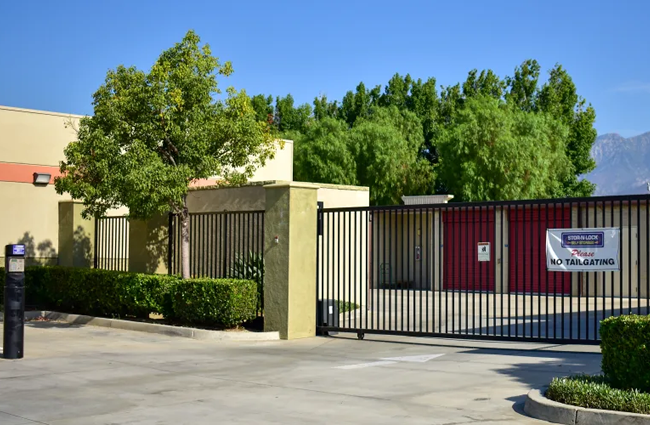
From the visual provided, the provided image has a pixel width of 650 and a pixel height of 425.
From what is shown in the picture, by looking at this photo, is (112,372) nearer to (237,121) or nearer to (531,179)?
(237,121)

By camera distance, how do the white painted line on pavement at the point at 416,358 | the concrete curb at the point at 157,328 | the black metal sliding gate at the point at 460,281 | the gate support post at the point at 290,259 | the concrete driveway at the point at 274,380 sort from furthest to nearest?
1. the gate support post at the point at 290,259
2. the concrete curb at the point at 157,328
3. the black metal sliding gate at the point at 460,281
4. the white painted line on pavement at the point at 416,358
5. the concrete driveway at the point at 274,380

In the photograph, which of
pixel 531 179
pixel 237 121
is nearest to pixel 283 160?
pixel 237 121

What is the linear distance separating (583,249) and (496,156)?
3211 centimetres

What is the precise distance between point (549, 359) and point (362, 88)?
52.9m

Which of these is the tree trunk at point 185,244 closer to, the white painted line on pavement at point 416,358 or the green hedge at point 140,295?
the green hedge at point 140,295

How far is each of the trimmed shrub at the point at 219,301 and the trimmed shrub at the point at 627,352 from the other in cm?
882

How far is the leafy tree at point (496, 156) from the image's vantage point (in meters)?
45.2

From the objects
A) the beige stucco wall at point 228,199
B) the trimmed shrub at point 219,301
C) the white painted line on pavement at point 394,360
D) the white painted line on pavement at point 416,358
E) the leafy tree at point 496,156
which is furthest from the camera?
the leafy tree at point 496,156

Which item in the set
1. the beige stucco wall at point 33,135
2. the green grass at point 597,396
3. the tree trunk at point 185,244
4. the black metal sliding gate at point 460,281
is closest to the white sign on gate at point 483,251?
the black metal sliding gate at point 460,281

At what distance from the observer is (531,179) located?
4556 centimetres

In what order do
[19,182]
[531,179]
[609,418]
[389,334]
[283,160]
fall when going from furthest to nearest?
[531,179] → [283,160] → [19,182] → [389,334] → [609,418]

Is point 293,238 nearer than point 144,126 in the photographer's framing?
Yes

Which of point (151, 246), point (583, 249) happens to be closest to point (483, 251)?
point (583, 249)

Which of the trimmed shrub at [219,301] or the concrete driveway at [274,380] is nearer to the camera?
the concrete driveway at [274,380]
